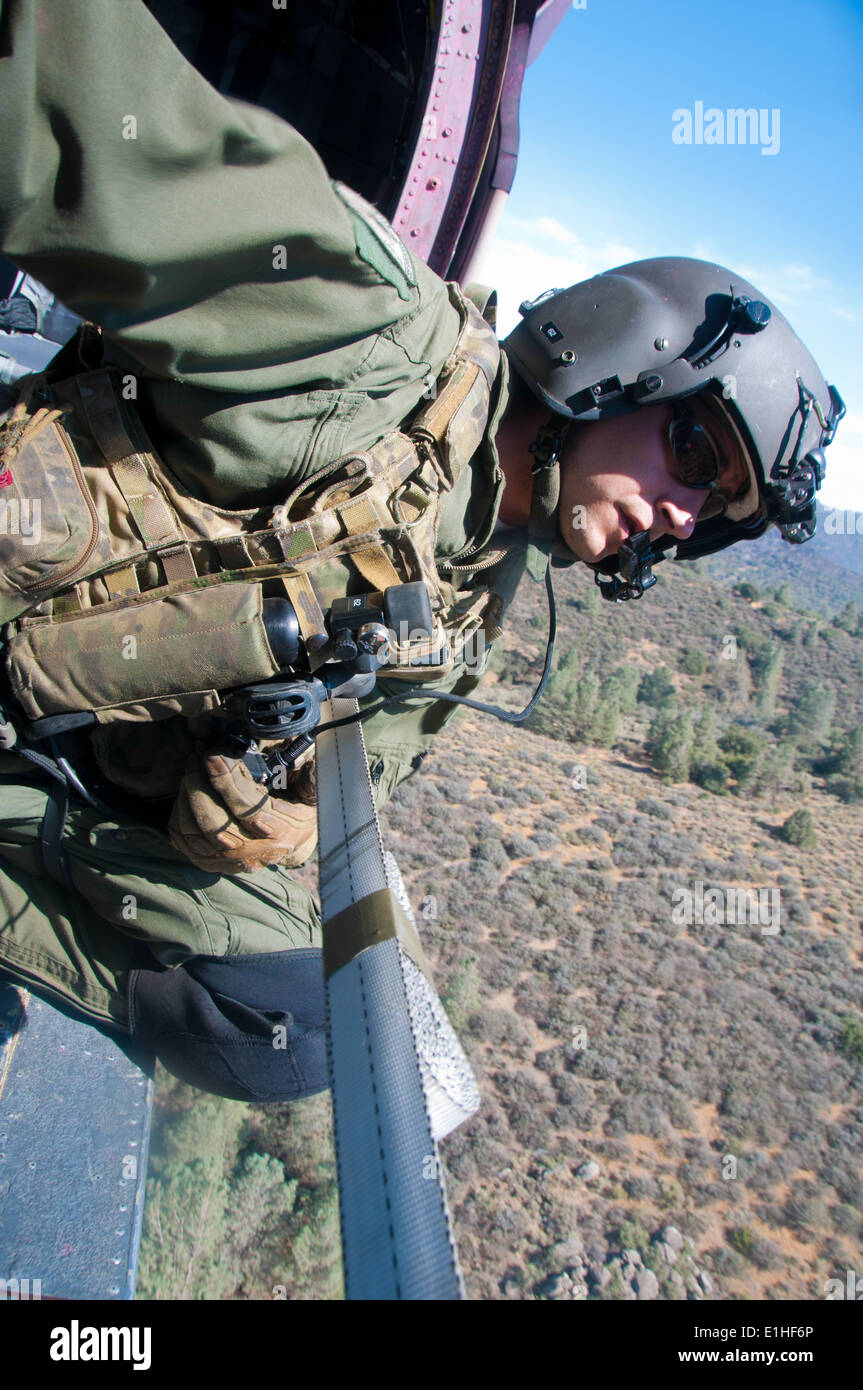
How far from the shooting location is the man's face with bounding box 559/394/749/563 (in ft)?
8.50

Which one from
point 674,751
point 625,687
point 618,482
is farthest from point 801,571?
point 618,482

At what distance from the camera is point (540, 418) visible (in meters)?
2.64

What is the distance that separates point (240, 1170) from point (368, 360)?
41.7ft

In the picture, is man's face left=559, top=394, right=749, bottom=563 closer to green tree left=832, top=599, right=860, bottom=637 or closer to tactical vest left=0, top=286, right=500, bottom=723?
tactical vest left=0, top=286, right=500, bottom=723

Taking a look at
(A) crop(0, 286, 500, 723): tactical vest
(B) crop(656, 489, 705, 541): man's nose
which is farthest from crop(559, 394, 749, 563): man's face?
(A) crop(0, 286, 500, 723): tactical vest

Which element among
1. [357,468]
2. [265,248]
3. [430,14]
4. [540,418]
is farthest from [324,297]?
[430,14]

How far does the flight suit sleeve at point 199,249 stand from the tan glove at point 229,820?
0.75 meters

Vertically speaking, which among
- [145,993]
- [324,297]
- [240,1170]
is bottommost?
[240,1170]

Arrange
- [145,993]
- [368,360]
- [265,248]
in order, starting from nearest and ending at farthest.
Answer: [265,248]
[368,360]
[145,993]

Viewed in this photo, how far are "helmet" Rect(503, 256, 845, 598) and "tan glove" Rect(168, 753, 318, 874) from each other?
4.57 ft

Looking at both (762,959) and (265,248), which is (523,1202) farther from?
(265,248)

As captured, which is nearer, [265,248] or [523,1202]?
[265,248]

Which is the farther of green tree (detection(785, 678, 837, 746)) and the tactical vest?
green tree (detection(785, 678, 837, 746))
